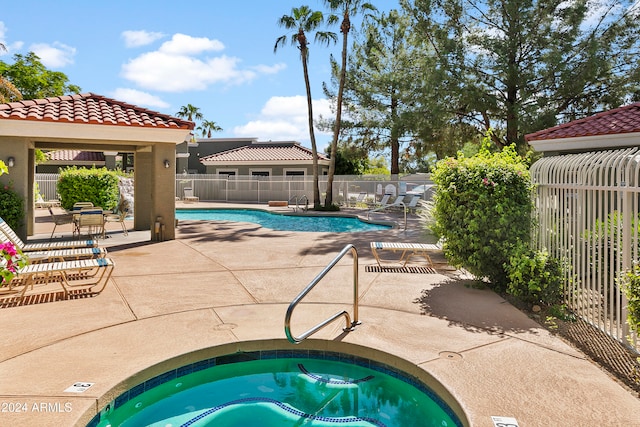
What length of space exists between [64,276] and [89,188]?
1363cm

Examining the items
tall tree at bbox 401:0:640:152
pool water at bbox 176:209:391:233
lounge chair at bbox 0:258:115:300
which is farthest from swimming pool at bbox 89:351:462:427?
tall tree at bbox 401:0:640:152

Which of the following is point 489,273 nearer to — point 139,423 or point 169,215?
point 139,423

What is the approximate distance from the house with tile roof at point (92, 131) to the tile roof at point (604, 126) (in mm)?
9735

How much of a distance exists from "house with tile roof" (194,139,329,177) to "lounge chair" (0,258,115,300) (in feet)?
83.1

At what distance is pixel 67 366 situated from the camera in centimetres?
389

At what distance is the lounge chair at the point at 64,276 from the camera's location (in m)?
5.96

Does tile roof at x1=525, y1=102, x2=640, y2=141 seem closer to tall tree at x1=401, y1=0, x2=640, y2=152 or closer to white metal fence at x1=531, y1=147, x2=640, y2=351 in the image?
white metal fence at x1=531, y1=147, x2=640, y2=351

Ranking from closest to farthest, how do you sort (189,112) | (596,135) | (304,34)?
(596,135) < (304,34) < (189,112)

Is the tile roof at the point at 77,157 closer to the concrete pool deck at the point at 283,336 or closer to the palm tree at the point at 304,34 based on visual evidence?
the palm tree at the point at 304,34

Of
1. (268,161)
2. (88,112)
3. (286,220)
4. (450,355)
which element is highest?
(268,161)

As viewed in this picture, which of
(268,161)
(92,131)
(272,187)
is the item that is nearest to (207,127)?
(268,161)

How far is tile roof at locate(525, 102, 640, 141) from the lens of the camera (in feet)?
33.4

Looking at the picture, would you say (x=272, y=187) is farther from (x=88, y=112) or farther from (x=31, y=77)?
(x=31, y=77)

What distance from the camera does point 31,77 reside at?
118ft
